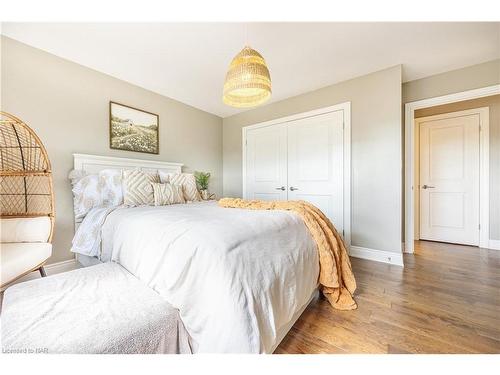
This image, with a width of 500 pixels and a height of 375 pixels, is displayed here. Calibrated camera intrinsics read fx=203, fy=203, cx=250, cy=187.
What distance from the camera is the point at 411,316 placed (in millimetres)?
1468

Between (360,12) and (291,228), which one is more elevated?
(360,12)

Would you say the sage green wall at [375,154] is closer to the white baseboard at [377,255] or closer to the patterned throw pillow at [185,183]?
the white baseboard at [377,255]

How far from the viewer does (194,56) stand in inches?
90.3

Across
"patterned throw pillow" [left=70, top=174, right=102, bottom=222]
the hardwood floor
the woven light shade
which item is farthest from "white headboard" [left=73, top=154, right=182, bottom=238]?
the hardwood floor

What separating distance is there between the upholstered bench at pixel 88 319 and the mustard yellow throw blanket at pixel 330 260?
104 cm

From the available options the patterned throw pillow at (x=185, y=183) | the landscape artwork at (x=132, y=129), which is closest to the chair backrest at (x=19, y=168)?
the landscape artwork at (x=132, y=129)

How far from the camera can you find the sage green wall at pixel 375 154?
2.49m

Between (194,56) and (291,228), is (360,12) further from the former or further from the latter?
(194,56)

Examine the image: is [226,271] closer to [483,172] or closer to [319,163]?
[319,163]

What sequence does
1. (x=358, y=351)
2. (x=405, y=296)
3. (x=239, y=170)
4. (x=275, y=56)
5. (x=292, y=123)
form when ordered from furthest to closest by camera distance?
1. (x=239, y=170)
2. (x=292, y=123)
3. (x=275, y=56)
4. (x=405, y=296)
5. (x=358, y=351)

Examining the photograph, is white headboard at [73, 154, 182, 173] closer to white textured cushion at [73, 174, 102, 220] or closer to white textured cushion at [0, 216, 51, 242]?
white textured cushion at [73, 174, 102, 220]

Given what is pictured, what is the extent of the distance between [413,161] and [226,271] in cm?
314
